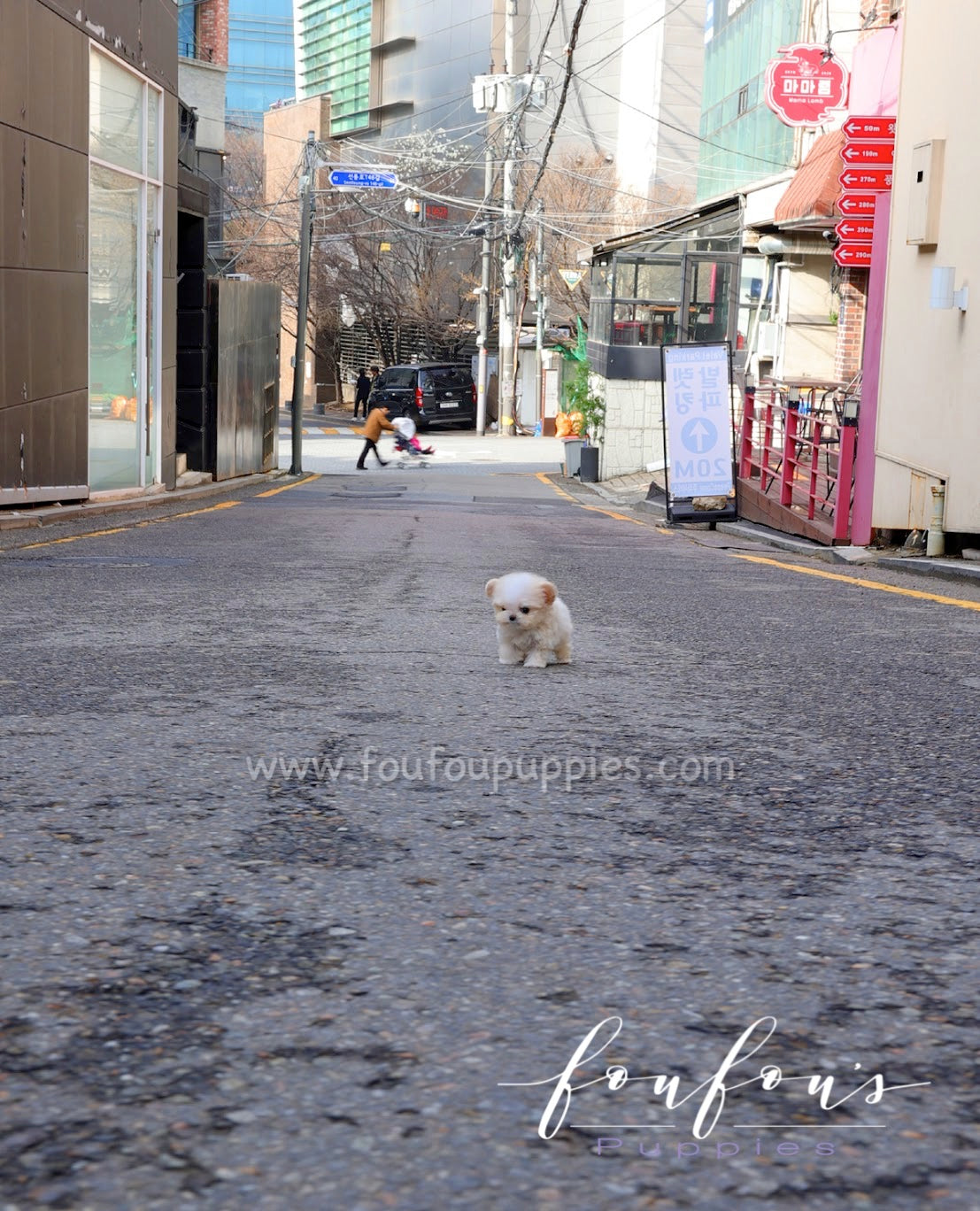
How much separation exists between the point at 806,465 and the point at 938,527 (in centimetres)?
581

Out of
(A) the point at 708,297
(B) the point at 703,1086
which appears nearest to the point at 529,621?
(B) the point at 703,1086

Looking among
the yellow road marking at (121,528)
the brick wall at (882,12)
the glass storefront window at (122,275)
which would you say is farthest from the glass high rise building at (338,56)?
the yellow road marking at (121,528)

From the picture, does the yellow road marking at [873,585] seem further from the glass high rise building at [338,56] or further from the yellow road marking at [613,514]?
the glass high rise building at [338,56]

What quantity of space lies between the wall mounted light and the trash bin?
24.6 meters

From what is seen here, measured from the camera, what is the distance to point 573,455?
38.8 metres

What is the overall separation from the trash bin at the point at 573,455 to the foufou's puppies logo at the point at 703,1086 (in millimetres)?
35924

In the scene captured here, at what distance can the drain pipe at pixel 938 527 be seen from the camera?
46.1ft

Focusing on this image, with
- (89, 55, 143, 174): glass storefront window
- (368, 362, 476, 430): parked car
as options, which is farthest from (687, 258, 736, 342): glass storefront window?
(368, 362, 476, 430): parked car

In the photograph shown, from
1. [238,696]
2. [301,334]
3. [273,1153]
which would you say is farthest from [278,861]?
[301,334]

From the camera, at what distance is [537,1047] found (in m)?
2.72

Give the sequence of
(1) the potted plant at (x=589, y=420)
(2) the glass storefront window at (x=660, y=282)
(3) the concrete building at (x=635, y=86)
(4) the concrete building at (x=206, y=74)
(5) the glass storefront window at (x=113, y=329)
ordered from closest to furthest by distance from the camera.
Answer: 1. (5) the glass storefront window at (x=113, y=329)
2. (2) the glass storefront window at (x=660, y=282)
3. (4) the concrete building at (x=206, y=74)
4. (1) the potted plant at (x=589, y=420)
5. (3) the concrete building at (x=635, y=86)

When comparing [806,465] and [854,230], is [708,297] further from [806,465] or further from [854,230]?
A: [806,465]

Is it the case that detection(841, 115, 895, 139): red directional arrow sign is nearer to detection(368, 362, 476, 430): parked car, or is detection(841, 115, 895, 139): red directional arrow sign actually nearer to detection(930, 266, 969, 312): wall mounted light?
detection(930, 266, 969, 312): wall mounted light

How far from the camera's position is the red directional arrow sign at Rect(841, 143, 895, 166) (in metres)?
18.9
